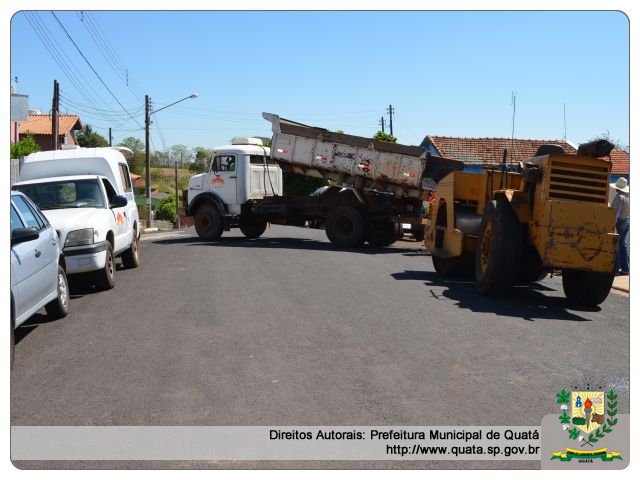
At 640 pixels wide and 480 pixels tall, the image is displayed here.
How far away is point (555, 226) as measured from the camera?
10.2 metres

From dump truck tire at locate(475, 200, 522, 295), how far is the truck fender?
13316mm

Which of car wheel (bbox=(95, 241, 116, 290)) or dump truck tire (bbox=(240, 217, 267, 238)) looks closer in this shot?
car wheel (bbox=(95, 241, 116, 290))

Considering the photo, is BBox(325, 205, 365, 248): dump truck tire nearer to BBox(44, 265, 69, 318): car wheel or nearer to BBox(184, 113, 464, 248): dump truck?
BBox(184, 113, 464, 248): dump truck

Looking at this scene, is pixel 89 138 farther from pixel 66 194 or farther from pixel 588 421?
pixel 588 421

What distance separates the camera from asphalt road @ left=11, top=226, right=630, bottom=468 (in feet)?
19.0

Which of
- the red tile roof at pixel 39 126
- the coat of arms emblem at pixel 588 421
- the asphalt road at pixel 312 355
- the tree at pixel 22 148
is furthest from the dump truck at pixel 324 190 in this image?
the red tile roof at pixel 39 126

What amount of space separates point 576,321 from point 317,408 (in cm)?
490

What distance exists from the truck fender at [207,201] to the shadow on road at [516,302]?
37.1ft

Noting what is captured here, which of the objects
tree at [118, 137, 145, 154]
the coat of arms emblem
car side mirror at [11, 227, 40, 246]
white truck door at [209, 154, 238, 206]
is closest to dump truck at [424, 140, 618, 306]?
the coat of arms emblem

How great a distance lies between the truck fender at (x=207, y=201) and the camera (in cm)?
2353

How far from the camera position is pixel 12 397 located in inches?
241

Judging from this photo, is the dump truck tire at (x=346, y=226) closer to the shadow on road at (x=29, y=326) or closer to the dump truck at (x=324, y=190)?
the dump truck at (x=324, y=190)

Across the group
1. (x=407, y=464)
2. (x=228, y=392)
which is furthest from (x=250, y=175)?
(x=407, y=464)

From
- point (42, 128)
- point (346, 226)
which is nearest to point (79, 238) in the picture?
point (346, 226)
